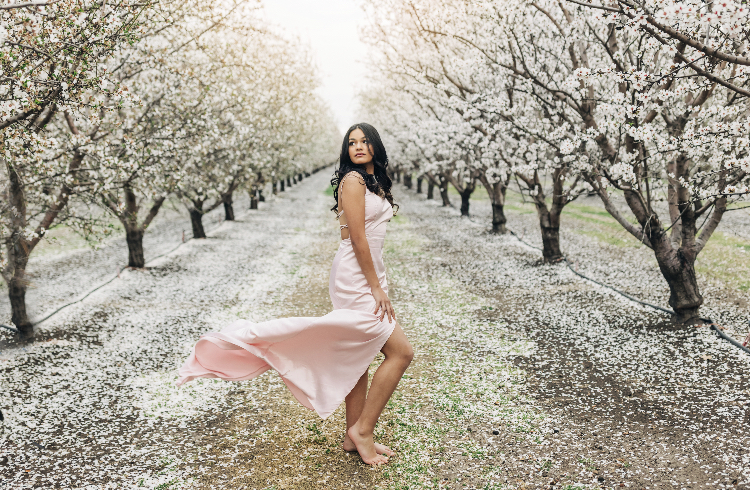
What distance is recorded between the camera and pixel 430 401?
6.11 meters

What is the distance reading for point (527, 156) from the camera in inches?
523

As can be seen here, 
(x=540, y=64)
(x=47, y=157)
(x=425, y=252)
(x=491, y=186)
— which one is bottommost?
(x=425, y=252)

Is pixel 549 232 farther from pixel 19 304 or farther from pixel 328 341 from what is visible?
pixel 19 304

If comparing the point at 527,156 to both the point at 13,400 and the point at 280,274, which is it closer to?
the point at 280,274

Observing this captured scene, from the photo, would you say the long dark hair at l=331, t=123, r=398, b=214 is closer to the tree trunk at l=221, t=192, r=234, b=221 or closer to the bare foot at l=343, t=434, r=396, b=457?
the bare foot at l=343, t=434, r=396, b=457

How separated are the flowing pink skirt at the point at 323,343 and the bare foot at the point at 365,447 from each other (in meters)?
0.38

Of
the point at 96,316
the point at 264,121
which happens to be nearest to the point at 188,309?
the point at 96,316

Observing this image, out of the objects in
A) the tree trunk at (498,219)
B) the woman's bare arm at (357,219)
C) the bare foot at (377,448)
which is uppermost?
the woman's bare arm at (357,219)

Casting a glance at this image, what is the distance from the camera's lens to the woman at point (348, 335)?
425 centimetres

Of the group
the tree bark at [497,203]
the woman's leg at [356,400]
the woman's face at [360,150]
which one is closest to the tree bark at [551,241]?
the tree bark at [497,203]

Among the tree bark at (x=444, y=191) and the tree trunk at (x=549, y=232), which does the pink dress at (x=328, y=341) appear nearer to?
the tree trunk at (x=549, y=232)

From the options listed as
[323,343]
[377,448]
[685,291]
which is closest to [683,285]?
[685,291]

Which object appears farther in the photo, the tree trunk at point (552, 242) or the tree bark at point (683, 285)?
the tree trunk at point (552, 242)

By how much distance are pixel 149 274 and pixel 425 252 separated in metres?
8.21
